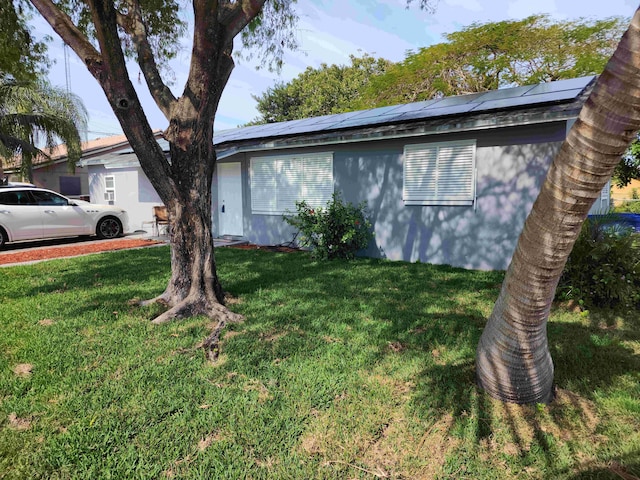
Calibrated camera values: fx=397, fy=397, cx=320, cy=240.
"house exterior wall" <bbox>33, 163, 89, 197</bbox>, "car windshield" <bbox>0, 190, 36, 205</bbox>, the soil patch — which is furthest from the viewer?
"house exterior wall" <bbox>33, 163, 89, 197</bbox>


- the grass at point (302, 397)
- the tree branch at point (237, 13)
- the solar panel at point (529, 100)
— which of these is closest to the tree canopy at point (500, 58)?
the solar panel at point (529, 100)

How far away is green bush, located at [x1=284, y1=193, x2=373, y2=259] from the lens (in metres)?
8.69

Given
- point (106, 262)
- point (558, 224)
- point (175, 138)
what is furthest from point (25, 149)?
point (558, 224)

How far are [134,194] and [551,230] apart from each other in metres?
15.1

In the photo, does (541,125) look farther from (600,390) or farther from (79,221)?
(79,221)

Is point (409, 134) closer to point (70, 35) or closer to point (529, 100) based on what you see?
point (529, 100)

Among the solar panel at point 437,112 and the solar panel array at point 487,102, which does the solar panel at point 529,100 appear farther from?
the solar panel at point 437,112

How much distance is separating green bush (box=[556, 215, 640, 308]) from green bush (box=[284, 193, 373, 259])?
4.20 meters

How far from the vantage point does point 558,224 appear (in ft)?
7.64

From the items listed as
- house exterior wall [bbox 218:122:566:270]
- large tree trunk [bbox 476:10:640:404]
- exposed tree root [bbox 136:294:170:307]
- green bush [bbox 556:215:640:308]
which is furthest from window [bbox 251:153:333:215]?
large tree trunk [bbox 476:10:640:404]

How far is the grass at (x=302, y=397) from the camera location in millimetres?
2449

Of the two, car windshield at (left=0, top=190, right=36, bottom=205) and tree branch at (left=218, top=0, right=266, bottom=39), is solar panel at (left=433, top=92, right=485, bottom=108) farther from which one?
car windshield at (left=0, top=190, right=36, bottom=205)

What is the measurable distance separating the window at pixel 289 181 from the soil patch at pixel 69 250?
11.1 feet

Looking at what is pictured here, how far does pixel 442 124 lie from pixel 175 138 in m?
4.93
